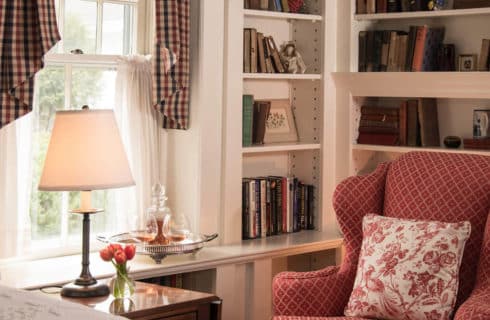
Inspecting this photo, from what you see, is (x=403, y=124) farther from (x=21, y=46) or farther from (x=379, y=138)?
(x=21, y=46)

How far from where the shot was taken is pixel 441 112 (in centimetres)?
422

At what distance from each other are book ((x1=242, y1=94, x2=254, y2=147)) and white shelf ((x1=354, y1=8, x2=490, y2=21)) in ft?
2.53

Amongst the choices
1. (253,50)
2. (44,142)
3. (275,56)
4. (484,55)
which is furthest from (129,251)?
(484,55)

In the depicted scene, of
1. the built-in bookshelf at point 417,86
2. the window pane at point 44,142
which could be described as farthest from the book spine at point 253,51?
the window pane at point 44,142

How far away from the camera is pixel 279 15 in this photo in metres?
4.09

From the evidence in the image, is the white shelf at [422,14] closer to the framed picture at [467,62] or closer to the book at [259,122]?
the framed picture at [467,62]

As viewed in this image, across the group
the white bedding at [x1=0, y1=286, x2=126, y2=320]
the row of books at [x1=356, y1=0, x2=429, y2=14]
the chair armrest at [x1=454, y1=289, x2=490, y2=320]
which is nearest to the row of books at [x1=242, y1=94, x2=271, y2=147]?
the row of books at [x1=356, y1=0, x2=429, y2=14]

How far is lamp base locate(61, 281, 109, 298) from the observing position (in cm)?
292

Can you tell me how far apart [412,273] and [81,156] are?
1238mm

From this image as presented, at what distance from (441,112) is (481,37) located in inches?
16.6

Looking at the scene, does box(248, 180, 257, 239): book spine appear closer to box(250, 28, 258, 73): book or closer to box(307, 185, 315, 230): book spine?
box(307, 185, 315, 230): book spine

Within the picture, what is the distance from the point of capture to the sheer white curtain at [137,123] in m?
3.71

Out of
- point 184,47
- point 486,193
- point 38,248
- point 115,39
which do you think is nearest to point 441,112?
point 486,193

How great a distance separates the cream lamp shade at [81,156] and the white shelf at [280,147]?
1.19 metres
